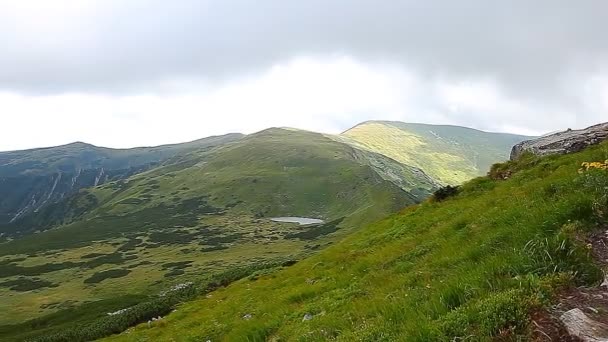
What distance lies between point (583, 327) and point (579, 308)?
33.4 inches

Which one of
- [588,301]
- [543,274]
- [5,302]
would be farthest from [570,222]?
[5,302]

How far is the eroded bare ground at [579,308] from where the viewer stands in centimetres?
768

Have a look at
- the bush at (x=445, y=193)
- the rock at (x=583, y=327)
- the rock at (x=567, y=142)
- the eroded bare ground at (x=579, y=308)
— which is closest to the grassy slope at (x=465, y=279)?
the eroded bare ground at (x=579, y=308)

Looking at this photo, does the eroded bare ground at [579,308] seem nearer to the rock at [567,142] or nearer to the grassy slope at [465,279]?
the grassy slope at [465,279]

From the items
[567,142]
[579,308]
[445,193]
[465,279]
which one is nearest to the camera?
[579,308]

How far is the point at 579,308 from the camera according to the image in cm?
850

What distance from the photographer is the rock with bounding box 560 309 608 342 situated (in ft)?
24.7

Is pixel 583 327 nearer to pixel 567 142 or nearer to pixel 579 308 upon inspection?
pixel 579 308

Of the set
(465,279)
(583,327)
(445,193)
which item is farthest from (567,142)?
(583,327)

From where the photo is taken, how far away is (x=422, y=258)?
17609 millimetres

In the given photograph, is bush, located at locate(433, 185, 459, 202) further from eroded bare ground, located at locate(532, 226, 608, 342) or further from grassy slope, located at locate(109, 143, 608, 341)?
eroded bare ground, located at locate(532, 226, 608, 342)

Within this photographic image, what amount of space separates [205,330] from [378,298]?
1536cm

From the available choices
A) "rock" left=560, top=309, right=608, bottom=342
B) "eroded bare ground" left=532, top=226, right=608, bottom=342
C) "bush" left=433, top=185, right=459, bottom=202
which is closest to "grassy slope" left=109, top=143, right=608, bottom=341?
"eroded bare ground" left=532, top=226, right=608, bottom=342

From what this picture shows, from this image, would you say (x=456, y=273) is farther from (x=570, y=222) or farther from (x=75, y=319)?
(x=75, y=319)
